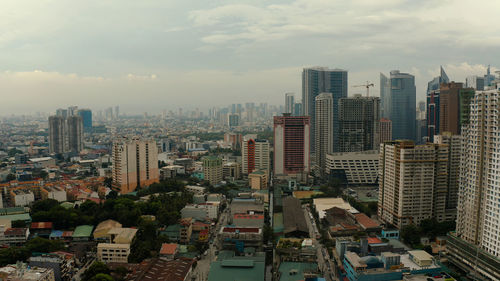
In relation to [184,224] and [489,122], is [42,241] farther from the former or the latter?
[489,122]

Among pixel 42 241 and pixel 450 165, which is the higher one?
pixel 450 165

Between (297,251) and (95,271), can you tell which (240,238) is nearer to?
(297,251)

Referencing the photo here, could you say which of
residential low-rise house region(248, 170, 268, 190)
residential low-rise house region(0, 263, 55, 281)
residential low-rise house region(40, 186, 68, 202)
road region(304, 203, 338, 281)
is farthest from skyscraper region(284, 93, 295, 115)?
residential low-rise house region(0, 263, 55, 281)

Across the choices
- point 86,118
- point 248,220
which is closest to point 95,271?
point 248,220

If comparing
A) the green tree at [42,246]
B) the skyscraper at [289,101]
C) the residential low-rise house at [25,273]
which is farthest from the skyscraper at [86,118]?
the residential low-rise house at [25,273]

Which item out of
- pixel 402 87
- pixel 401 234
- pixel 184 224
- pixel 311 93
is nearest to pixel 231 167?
pixel 184 224

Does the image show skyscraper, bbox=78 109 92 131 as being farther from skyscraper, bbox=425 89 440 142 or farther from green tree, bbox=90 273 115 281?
green tree, bbox=90 273 115 281
